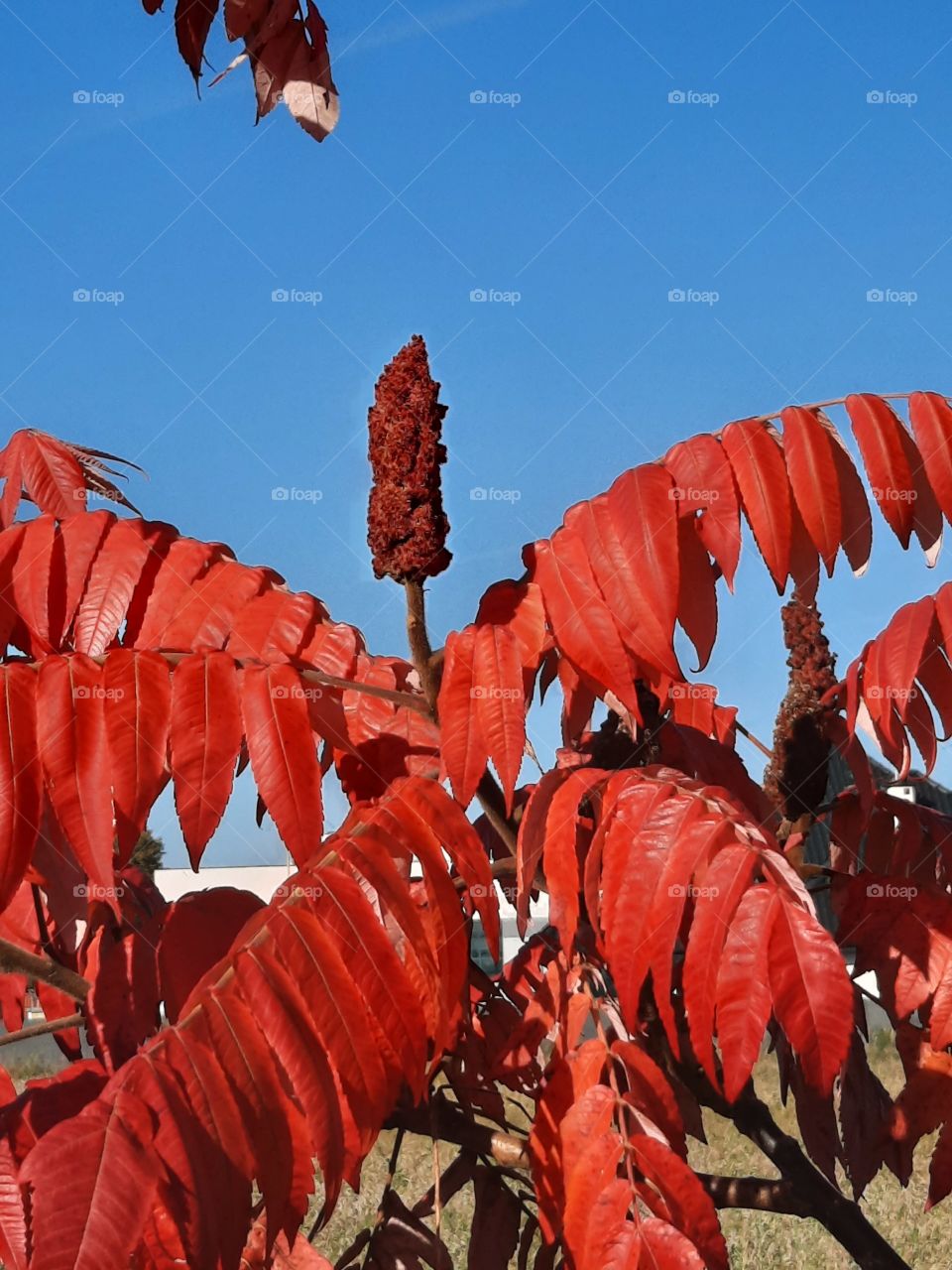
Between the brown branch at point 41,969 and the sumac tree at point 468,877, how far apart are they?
0.4 inches

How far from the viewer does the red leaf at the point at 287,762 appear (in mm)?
2041

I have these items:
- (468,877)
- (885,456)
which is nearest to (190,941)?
(468,877)

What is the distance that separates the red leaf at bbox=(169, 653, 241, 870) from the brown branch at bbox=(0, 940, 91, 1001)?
2.73ft

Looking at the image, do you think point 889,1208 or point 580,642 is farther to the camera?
point 889,1208

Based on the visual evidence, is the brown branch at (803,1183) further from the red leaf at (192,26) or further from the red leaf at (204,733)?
the red leaf at (192,26)

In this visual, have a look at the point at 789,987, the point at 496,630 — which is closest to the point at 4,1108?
the point at 496,630

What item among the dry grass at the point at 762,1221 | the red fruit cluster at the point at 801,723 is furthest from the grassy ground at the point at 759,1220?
the red fruit cluster at the point at 801,723

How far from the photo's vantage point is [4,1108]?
2365 mm

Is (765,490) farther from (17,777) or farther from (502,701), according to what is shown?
(17,777)

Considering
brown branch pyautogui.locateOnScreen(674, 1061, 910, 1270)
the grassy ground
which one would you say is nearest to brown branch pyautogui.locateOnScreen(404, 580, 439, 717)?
brown branch pyautogui.locateOnScreen(674, 1061, 910, 1270)

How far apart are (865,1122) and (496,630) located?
139cm

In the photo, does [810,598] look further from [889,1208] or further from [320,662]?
[889,1208]

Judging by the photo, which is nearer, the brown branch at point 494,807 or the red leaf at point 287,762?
the red leaf at point 287,762

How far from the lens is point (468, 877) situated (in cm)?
204
